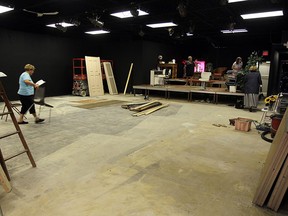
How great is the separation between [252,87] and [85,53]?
7854 mm

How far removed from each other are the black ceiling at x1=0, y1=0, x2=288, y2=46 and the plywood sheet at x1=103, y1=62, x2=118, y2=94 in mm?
1624

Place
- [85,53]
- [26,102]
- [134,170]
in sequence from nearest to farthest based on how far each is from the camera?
[134,170] → [26,102] → [85,53]

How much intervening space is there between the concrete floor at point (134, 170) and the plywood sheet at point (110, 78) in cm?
600

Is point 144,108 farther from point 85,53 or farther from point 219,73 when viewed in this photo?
point 219,73

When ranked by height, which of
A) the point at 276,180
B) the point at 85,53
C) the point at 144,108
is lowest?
the point at 144,108

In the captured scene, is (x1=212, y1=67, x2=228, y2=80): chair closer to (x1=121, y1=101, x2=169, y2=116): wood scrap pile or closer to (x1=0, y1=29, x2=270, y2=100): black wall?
(x1=0, y1=29, x2=270, y2=100): black wall

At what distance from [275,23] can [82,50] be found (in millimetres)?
8374

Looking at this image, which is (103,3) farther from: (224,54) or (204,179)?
(224,54)

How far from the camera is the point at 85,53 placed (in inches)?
452

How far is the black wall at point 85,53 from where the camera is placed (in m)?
8.56

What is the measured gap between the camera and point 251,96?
7359 mm

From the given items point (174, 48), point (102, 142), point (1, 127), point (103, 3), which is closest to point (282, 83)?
point (174, 48)

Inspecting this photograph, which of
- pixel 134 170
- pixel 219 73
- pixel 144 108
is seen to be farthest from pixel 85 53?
pixel 134 170

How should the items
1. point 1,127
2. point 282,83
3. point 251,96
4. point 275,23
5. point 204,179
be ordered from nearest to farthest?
1. point 204,179
2. point 1,127
3. point 251,96
4. point 275,23
5. point 282,83
